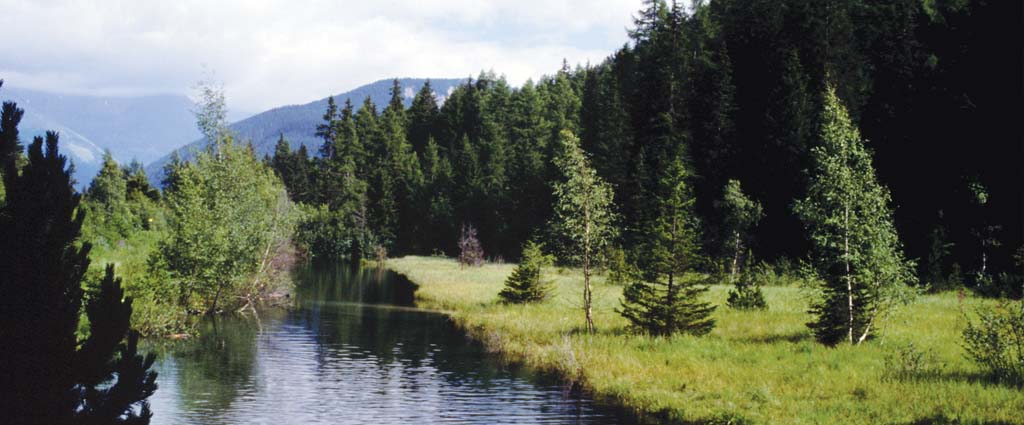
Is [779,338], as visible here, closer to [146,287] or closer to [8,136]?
[8,136]

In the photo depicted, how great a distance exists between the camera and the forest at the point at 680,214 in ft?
31.2

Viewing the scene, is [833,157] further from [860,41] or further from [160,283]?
[860,41]

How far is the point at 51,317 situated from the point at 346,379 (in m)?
20.7

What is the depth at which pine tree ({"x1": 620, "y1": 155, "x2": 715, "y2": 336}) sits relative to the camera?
30.1 metres

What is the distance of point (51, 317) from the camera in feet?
29.2

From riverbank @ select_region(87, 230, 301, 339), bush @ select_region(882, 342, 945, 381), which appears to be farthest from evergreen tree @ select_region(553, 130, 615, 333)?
riverbank @ select_region(87, 230, 301, 339)

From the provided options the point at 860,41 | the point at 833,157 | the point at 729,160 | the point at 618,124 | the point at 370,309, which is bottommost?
the point at 370,309

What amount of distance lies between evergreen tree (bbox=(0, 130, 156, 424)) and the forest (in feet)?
0.09

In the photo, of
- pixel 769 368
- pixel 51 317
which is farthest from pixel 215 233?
pixel 51 317

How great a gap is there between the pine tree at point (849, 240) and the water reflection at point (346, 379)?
980 centimetres

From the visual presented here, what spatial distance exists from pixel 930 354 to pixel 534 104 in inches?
4326

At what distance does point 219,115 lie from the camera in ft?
215

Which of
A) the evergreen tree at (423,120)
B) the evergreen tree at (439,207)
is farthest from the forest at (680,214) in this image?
the evergreen tree at (423,120)

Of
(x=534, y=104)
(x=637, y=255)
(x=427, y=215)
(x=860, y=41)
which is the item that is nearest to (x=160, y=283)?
(x=637, y=255)
